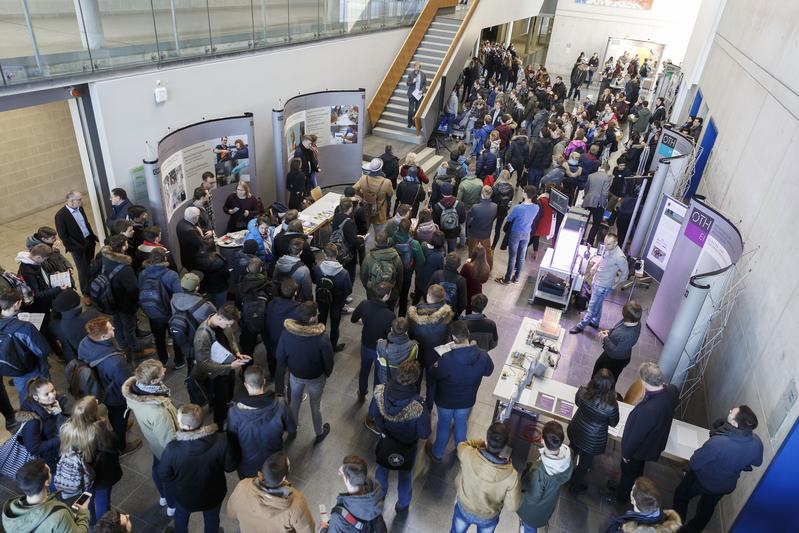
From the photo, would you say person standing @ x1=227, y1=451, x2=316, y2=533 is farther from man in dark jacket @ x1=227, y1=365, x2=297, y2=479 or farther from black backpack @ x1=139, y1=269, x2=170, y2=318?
black backpack @ x1=139, y1=269, x2=170, y2=318

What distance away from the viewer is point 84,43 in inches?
260

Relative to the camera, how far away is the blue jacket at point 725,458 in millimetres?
4250

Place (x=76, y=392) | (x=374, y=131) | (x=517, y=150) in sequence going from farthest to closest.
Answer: (x=374, y=131) < (x=517, y=150) < (x=76, y=392)

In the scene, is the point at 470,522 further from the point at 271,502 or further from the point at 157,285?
the point at 157,285

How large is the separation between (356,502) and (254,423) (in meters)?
1.12

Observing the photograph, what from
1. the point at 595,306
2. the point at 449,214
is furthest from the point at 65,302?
the point at 595,306

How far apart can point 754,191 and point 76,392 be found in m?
8.05

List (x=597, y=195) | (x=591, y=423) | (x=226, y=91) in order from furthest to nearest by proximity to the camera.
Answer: (x=597, y=195)
(x=226, y=91)
(x=591, y=423)

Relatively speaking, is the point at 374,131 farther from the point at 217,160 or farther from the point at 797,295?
the point at 797,295

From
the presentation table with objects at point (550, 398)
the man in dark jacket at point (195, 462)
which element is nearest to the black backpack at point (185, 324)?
the man in dark jacket at point (195, 462)

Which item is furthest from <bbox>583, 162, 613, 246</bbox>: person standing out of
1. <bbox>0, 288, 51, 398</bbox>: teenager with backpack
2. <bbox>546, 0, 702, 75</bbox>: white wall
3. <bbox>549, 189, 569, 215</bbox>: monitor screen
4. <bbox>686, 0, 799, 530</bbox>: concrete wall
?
<bbox>546, 0, 702, 75</bbox>: white wall

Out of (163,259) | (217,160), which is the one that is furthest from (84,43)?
(163,259)

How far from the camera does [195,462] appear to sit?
3.67 meters

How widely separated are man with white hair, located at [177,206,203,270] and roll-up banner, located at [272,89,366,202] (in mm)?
3328
